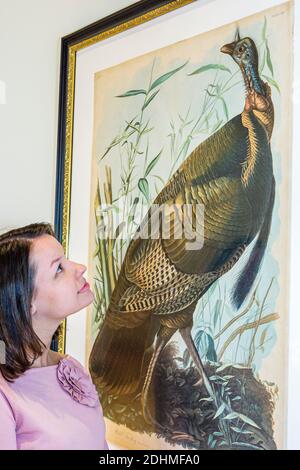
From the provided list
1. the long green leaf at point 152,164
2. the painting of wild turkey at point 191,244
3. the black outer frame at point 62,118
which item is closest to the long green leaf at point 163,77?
the painting of wild turkey at point 191,244

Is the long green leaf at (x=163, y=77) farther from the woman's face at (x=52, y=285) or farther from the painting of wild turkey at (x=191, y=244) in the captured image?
the woman's face at (x=52, y=285)

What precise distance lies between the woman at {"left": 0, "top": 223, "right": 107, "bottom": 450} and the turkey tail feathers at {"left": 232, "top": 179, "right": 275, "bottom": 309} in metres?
0.30

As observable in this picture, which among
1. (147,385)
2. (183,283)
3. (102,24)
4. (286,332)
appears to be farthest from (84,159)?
(286,332)

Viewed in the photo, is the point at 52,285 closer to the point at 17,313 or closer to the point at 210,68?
the point at 17,313

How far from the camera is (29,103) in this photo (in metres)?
1.38

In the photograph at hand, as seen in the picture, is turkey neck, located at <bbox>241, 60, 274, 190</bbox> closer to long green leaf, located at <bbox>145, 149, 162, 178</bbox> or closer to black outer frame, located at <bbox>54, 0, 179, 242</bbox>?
long green leaf, located at <bbox>145, 149, 162, 178</bbox>

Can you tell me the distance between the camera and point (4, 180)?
1358 mm

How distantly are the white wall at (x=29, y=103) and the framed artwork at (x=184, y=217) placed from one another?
0.32ft

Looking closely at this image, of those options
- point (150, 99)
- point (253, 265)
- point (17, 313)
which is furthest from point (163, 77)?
point (17, 313)

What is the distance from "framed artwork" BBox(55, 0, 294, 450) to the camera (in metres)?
0.88

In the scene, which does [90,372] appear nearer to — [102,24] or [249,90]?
[249,90]

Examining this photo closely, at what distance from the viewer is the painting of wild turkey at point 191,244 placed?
89 cm

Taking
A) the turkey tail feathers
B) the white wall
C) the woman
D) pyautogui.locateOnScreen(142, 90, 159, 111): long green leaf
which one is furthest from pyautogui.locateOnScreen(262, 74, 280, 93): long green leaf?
the white wall

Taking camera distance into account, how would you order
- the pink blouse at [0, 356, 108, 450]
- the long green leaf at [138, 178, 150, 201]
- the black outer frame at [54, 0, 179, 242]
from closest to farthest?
1. the pink blouse at [0, 356, 108, 450]
2. the long green leaf at [138, 178, 150, 201]
3. the black outer frame at [54, 0, 179, 242]
